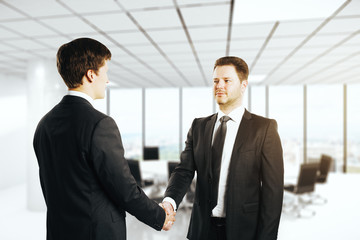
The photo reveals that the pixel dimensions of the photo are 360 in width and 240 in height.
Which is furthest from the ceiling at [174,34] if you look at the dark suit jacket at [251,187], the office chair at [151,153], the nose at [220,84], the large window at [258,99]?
the large window at [258,99]

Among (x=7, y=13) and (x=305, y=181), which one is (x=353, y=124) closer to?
(x=305, y=181)

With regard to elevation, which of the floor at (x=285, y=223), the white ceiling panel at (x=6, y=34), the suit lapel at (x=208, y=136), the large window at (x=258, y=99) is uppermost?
the white ceiling panel at (x=6, y=34)

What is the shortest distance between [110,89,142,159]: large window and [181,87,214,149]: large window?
70.2 inches

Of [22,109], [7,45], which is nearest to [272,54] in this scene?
[7,45]

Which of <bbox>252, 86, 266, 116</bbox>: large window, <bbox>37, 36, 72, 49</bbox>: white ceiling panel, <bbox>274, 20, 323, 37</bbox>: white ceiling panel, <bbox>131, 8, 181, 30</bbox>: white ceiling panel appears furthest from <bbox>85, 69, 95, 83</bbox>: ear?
<bbox>252, 86, 266, 116</bbox>: large window

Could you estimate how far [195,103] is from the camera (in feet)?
31.4

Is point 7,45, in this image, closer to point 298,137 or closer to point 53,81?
point 53,81

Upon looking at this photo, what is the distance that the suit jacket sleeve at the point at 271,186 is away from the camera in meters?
1.37

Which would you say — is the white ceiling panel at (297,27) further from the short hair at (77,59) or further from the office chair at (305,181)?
the short hair at (77,59)

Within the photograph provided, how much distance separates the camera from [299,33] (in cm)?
361

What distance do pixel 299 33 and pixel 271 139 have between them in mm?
2832

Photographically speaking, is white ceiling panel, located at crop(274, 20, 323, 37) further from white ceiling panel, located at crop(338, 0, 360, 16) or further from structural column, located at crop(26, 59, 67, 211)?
structural column, located at crop(26, 59, 67, 211)

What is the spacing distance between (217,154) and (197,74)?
5469mm

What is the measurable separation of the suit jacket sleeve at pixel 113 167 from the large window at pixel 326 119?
8788 mm
